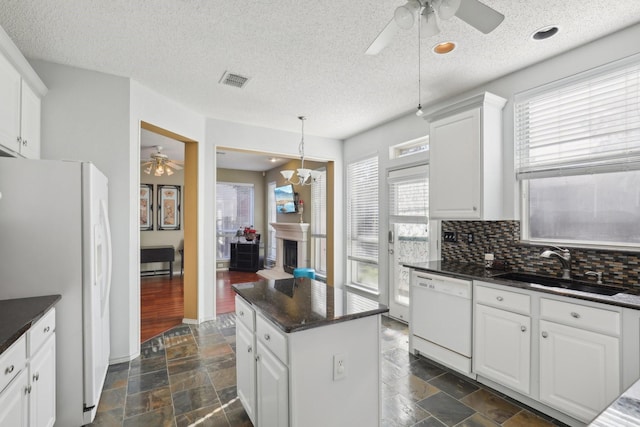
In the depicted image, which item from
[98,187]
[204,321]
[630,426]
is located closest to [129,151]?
[98,187]

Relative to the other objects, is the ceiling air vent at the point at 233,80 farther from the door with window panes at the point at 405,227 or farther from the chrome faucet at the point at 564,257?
the chrome faucet at the point at 564,257

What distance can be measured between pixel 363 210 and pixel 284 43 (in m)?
3.03

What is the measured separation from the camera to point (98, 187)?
230 centimetres

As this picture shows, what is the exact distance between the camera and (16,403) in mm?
1467

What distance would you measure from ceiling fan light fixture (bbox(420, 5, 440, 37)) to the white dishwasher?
199 cm

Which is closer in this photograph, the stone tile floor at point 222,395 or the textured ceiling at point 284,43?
the textured ceiling at point 284,43

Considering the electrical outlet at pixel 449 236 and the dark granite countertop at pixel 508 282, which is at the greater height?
the electrical outlet at pixel 449 236

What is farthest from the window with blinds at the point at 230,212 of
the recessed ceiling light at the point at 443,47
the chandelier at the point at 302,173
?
the recessed ceiling light at the point at 443,47

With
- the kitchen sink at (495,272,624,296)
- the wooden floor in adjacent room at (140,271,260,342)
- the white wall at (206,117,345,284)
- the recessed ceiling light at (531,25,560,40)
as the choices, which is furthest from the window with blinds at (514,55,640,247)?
the wooden floor in adjacent room at (140,271,260,342)

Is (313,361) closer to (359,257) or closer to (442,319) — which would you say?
(442,319)

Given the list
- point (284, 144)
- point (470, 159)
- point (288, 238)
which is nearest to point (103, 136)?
point (284, 144)

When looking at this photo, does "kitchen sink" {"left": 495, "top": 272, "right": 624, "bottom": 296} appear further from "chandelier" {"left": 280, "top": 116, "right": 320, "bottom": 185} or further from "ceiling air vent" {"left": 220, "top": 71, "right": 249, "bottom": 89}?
"ceiling air vent" {"left": 220, "top": 71, "right": 249, "bottom": 89}

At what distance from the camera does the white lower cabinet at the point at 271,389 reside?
1.55 meters

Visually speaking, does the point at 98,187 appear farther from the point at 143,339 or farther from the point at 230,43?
the point at 143,339
